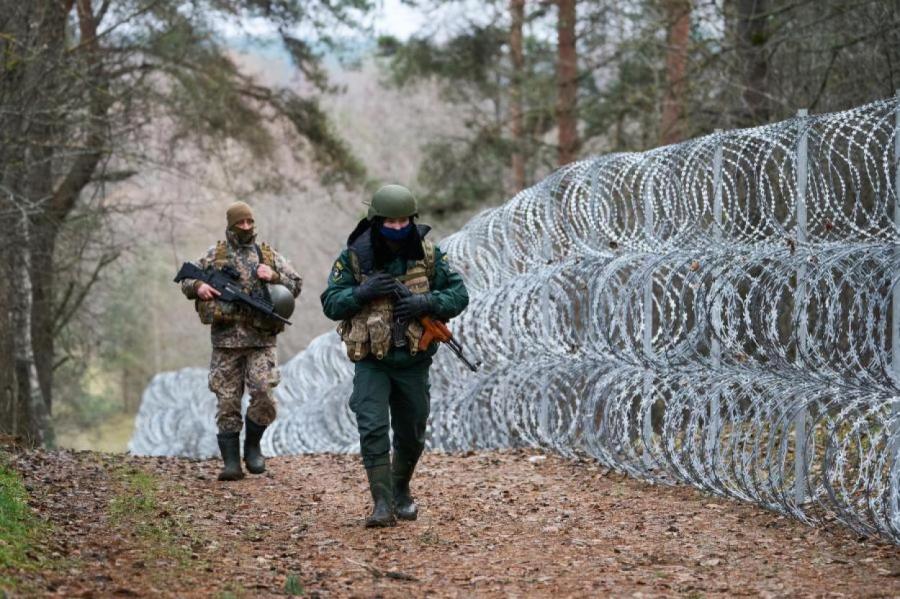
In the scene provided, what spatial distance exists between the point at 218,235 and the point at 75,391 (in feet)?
36.5

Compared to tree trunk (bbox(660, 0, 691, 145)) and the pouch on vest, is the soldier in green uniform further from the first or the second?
tree trunk (bbox(660, 0, 691, 145))

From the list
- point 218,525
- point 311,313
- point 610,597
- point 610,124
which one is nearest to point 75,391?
point 311,313

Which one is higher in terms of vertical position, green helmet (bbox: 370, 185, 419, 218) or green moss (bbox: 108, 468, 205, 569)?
green helmet (bbox: 370, 185, 419, 218)

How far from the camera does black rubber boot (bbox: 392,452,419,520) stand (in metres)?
7.18

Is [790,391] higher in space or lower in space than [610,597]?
higher

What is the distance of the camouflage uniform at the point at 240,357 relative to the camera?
8750 millimetres

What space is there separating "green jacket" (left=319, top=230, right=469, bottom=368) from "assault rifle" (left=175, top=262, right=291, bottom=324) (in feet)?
5.72

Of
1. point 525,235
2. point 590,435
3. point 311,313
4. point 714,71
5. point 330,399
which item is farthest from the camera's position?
point 311,313

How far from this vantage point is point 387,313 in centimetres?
688

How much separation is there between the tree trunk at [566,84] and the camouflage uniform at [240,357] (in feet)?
37.8

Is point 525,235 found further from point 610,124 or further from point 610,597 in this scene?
point 610,124

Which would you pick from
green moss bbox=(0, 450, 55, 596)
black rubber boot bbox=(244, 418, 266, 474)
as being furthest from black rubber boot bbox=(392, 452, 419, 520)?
black rubber boot bbox=(244, 418, 266, 474)

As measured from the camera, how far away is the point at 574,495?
8.49 meters

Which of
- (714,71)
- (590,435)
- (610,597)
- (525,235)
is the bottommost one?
(610,597)
